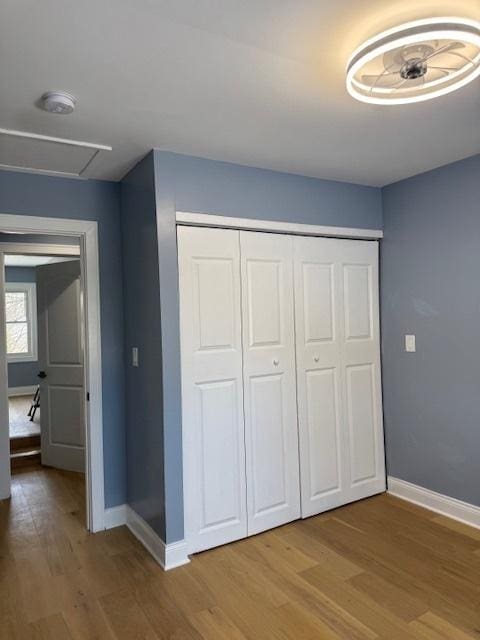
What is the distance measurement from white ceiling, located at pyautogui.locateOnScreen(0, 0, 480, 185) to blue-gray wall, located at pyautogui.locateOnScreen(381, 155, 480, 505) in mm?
393

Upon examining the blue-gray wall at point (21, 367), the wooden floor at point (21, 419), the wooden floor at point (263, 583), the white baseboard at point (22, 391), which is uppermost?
the blue-gray wall at point (21, 367)

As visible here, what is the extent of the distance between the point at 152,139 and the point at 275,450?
197 centimetres

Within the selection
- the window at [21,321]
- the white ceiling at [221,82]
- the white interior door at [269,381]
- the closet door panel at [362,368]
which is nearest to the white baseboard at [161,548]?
the white interior door at [269,381]

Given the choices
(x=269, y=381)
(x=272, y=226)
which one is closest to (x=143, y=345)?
(x=269, y=381)

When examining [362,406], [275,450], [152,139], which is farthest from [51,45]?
[362,406]

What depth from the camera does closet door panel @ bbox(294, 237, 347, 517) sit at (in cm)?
296

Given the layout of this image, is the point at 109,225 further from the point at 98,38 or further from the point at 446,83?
the point at 446,83

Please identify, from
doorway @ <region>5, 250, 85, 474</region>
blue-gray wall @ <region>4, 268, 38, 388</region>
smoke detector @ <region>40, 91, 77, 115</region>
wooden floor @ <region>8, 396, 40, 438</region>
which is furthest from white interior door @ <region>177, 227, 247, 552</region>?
blue-gray wall @ <region>4, 268, 38, 388</region>

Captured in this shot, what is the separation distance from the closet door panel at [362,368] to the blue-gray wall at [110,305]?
157 cm

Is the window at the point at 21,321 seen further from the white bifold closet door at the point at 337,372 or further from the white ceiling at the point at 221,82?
the white bifold closet door at the point at 337,372

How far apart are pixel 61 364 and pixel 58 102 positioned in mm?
2999

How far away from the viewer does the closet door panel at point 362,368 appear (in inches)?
126

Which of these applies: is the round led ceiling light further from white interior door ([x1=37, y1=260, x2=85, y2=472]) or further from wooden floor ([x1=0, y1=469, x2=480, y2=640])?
white interior door ([x1=37, y1=260, x2=85, y2=472])

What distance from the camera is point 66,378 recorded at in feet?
14.1
